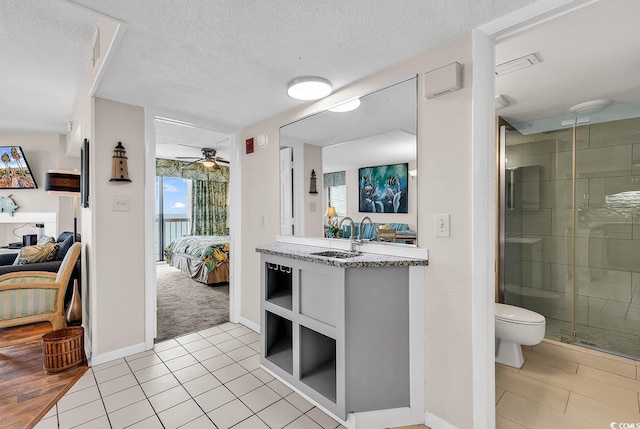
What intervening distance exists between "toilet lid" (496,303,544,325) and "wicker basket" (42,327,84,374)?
3.40 metres

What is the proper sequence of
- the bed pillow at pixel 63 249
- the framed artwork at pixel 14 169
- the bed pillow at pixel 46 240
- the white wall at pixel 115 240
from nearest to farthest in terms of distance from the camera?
1. the white wall at pixel 115 240
2. the bed pillow at pixel 63 249
3. the bed pillow at pixel 46 240
4. the framed artwork at pixel 14 169

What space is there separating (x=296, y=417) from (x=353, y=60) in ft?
7.34

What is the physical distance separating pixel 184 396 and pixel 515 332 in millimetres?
2485

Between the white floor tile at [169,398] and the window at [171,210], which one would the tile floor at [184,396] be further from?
the window at [171,210]

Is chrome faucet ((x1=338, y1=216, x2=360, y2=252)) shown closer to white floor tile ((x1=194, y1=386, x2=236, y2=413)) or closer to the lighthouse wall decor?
white floor tile ((x1=194, y1=386, x2=236, y2=413))

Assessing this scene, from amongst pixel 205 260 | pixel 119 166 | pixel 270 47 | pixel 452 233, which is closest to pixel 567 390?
pixel 452 233

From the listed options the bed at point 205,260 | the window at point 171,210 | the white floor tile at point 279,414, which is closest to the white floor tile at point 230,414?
the white floor tile at point 279,414

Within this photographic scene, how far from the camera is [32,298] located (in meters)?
2.52

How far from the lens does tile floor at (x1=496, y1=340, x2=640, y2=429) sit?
5.82 feet

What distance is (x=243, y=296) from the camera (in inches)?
130

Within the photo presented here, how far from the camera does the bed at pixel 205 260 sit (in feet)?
15.7

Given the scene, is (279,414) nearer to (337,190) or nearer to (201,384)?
(201,384)

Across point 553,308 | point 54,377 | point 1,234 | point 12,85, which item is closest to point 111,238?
point 54,377

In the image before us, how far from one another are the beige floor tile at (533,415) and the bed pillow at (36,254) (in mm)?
4604
